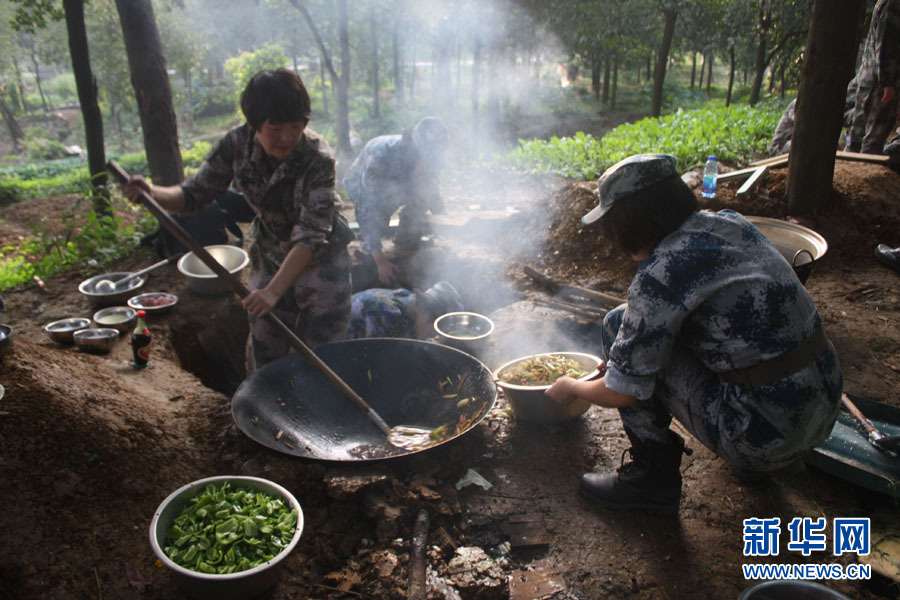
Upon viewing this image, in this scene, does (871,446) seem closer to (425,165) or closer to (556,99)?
(425,165)

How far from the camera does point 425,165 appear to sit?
619 centimetres

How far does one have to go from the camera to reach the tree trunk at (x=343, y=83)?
16.3 metres

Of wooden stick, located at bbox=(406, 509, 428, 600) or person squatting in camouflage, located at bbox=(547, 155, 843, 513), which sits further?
wooden stick, located at bbox=(406, 509, 428, 600)

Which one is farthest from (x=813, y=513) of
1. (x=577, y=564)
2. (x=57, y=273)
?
(x=57, y=273)

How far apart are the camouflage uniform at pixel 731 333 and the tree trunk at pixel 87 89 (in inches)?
275

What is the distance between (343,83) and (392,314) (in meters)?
14.7

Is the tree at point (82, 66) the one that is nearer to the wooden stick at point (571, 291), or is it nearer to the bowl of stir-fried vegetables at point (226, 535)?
the wooden stick at point (571, 291)

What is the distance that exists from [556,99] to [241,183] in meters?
28.0

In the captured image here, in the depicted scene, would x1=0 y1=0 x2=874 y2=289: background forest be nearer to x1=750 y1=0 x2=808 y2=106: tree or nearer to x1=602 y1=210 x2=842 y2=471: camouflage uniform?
x1=750 y1=0 x2=808 y2=106: tree

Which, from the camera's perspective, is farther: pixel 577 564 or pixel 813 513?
pixel 813 513

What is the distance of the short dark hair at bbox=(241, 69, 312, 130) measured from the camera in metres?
2.83

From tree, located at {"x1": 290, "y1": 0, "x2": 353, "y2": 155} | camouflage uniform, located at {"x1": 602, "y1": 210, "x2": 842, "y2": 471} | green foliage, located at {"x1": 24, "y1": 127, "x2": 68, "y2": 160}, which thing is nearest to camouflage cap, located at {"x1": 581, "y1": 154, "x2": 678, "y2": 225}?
camouflage uniform, located at {"x1": 602, "y1": 210, "x2": 842, "y2": 471}

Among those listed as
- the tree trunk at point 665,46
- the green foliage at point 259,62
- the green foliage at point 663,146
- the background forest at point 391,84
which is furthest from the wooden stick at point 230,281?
the green foliage at point 259,62

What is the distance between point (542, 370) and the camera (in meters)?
3.76
